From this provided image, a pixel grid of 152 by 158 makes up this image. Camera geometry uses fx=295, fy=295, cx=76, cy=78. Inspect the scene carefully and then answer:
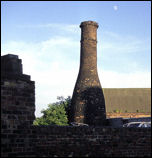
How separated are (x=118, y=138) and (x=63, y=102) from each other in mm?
19461

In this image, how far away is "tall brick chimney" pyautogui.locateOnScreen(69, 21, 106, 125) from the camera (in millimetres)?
24297

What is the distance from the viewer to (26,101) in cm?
598

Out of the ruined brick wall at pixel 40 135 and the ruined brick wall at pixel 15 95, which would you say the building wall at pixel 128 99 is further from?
the ruined brick wall at pixel 15 95

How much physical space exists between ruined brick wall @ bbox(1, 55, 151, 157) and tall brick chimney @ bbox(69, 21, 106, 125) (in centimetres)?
1485

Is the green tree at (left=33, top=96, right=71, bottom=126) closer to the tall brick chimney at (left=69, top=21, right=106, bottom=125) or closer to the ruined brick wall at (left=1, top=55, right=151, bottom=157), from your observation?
the tall brick chimney at (left=69, top=21, right=106, bottom=125)

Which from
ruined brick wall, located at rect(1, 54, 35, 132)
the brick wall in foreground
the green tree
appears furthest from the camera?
the green tree

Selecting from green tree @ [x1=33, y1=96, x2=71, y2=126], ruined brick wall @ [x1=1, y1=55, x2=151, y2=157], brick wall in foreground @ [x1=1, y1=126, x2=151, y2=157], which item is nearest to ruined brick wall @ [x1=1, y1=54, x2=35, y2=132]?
ruined brick wall @ [x1=1, y1=55, x2=151, y2=157]

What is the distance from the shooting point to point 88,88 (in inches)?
971

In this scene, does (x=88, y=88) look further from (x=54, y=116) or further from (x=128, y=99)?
(x=128, y=99)

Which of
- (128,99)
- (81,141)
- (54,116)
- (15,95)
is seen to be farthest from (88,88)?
(15,95)

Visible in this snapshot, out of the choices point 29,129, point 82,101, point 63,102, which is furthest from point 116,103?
point 29,129

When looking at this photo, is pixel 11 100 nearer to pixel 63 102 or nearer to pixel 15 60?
pixel 15 60

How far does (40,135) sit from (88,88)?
1745 cm

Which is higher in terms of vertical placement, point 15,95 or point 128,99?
point 15,95
